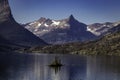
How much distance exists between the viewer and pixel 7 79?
162m

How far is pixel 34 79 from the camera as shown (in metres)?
170

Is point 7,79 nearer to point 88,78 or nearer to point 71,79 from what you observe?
point 71,79

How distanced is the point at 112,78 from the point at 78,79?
871 inches

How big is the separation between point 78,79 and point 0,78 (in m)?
40.9

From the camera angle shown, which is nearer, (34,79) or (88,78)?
(34,79)

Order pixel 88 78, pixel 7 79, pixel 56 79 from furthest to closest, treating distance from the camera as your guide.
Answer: pixel 88 78, pixel 56 79, pixel 7 79

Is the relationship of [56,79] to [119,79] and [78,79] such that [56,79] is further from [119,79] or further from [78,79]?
[119,79]

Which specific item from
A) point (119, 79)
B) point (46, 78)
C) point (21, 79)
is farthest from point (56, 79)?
point (119, 79)

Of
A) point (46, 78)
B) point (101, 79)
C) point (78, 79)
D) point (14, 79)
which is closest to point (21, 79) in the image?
point (14, 79)

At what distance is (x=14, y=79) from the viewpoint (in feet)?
541

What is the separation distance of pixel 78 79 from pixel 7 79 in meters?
38.3

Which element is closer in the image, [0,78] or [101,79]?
[0,78]

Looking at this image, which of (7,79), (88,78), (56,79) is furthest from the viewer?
(88,78)

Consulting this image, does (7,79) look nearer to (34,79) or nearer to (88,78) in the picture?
(34,79)
